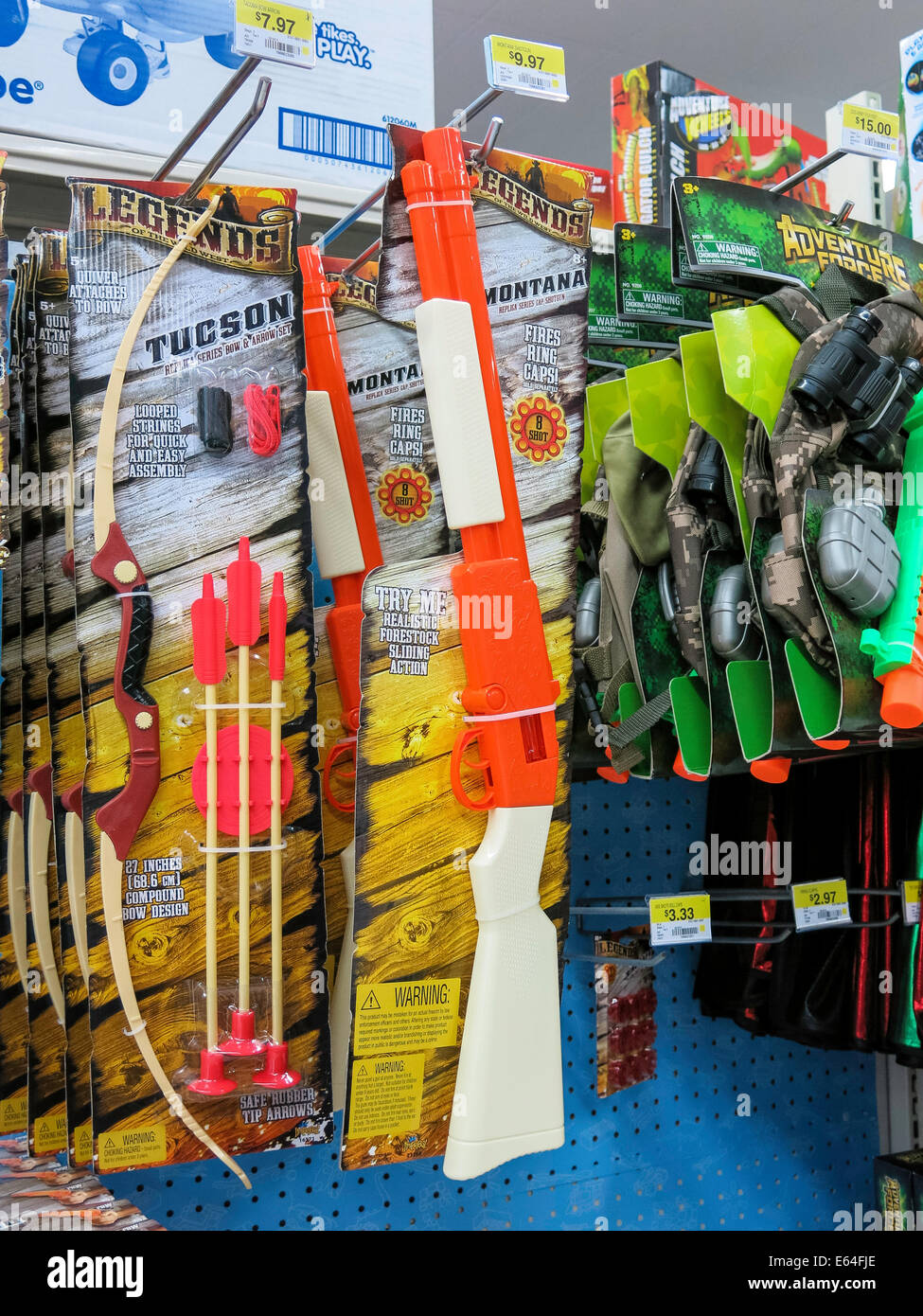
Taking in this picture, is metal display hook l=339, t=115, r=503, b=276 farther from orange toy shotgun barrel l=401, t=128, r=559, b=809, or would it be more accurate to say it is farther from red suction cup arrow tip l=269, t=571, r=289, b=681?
red suction cup arrow tip l=269, t=571, r=289, b=681

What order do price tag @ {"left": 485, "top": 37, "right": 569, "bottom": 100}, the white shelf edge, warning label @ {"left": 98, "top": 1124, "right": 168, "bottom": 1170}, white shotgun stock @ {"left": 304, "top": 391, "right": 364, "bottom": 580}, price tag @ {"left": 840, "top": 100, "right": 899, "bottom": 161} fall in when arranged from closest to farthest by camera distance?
1. warning label @ {"left": 98, "top": 1124, "right": 168, "bottom": 1170}
2. price tag @ {"left": 485, "top": 37, "right": 569, "bottom": 100}
3. white shotgun stock @ {"left": 304, "top": 391, "right": 364, "bottom": 580}
4. the white shelf edge
5. price tag @ {"left": 840, "top": 100, "right": 899, "bottom": 161}

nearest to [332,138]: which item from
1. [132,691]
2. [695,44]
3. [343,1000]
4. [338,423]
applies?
[338,423]

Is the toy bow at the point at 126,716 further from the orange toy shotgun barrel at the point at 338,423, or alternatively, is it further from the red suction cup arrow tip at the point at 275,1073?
the orange toy shotgun barrel at the point at 338,423

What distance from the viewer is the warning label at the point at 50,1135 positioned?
52.2 inches

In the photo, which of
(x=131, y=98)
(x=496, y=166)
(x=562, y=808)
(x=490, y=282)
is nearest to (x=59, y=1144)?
(x=562, y=808)

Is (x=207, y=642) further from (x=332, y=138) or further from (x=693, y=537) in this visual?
(x=332, y=138)

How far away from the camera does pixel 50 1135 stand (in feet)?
4.36

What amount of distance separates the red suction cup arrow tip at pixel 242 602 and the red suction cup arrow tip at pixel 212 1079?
16.8 inches

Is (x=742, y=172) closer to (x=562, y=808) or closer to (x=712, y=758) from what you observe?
(x=712, y=758)

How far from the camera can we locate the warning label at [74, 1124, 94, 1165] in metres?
1.24

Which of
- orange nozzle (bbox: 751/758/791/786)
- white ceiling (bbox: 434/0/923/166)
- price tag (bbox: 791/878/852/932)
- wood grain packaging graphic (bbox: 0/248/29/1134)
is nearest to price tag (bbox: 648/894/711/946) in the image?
price tag (bbox: 791/878/852/932)

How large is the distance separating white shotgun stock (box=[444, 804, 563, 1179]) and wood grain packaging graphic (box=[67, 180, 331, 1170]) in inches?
6.5

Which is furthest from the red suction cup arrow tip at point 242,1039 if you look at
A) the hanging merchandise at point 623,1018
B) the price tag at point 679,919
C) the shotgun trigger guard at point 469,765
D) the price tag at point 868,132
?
the price tag at point 868,132

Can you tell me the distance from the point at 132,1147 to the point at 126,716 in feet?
1.45
